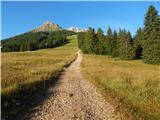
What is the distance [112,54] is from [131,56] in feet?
44.8

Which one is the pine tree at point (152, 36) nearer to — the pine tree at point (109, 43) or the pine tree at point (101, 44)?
the pine tree at point (109, 43)

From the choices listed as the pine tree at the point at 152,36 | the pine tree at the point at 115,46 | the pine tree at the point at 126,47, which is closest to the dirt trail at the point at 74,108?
the pine tree at the point at 152,36

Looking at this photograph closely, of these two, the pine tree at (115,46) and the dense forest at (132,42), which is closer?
the dense forest at (132,42)

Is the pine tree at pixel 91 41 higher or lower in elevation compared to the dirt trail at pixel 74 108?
higher

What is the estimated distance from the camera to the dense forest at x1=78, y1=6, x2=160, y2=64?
57.6 m


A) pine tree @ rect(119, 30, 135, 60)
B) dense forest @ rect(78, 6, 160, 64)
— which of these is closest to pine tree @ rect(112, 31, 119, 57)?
dense forest @ rect(78, 6, 160, 64)

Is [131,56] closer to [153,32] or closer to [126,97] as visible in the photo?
[153,32]

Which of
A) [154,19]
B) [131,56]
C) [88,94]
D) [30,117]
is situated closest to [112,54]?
[131,56]

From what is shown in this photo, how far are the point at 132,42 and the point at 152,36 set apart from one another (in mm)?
19973

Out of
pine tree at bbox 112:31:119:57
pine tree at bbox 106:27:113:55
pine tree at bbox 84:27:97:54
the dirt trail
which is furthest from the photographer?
pine tree at bbox 84:27:97:54

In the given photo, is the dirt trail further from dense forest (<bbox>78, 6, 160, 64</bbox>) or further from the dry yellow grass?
dense forest (<bbox>78, 6, 160, 64</bbox>)

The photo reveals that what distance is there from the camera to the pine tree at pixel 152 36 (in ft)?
186

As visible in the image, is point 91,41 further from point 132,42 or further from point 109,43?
point 132,42

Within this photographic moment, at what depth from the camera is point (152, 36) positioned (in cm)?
5791
